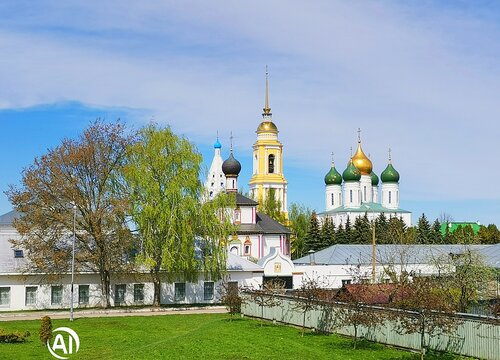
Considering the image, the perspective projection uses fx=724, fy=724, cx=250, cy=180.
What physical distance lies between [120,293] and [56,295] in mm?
3710

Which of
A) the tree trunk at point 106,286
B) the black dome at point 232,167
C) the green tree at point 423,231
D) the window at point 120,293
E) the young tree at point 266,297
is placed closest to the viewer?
the young tree at point 266,297

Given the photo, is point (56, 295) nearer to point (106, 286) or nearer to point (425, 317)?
point (106, 286)

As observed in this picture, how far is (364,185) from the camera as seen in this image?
102688mm

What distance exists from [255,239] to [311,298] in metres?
36.0

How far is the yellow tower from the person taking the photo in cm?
8594

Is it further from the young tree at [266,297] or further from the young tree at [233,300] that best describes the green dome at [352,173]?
the young tree at [266,297]

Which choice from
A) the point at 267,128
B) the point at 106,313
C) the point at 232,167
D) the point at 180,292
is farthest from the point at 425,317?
the point at 267,128

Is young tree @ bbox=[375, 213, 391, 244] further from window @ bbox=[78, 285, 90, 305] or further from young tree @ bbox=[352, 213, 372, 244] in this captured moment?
window @ bbox=[78, 285, 90, 305]

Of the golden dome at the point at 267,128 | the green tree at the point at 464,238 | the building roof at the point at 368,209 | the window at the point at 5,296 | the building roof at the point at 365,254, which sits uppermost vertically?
the golden dome at the point at 267,128

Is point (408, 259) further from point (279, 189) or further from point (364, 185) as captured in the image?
point (364, 185)

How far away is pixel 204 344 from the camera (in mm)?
22406

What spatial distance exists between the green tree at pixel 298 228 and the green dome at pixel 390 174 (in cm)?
1271

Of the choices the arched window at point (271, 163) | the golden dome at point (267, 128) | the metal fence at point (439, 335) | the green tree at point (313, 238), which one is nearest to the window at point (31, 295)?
the metal fence at point (439, 335)

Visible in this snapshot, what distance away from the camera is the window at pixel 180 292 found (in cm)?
4417
